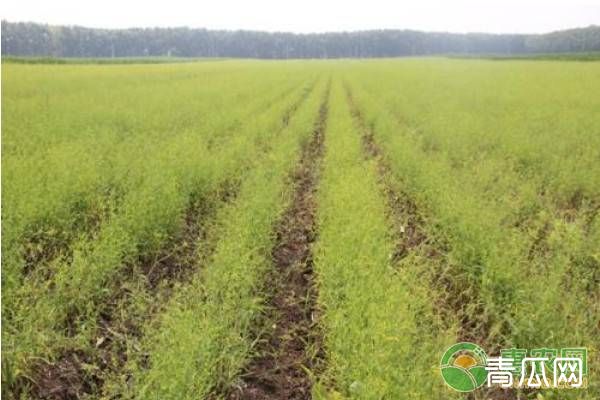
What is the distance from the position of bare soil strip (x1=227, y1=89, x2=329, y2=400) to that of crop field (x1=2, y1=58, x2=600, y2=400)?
2 cm

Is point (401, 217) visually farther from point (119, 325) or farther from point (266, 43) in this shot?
point (266, 43)

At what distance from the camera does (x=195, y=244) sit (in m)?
5.25

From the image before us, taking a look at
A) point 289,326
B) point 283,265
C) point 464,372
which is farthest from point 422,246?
point 464,372

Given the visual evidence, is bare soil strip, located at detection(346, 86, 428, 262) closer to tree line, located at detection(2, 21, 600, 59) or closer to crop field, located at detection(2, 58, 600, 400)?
crop field, located at detection(2, 58, 600, 400)

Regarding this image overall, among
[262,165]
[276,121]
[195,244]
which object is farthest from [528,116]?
[195,244]

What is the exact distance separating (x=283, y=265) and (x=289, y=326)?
1.11m

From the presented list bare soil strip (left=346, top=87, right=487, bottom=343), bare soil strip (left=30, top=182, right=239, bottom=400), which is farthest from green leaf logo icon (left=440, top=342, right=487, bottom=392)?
bare soil strip (left=30, top=182, right=239, bottom=400)

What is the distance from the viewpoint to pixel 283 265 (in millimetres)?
4922

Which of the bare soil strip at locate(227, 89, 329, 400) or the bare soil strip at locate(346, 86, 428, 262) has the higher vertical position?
the bare soil strip at locate(346, 86, 428, 262)

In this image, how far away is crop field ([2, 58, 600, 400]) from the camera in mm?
3117

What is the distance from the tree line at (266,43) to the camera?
9156cm

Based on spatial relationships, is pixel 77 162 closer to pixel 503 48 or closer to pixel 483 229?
pixel 483 229

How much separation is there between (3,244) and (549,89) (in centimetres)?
1991

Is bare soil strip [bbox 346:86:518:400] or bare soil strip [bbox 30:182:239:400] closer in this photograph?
bare soil strip [bbox 30:182:239:400]
